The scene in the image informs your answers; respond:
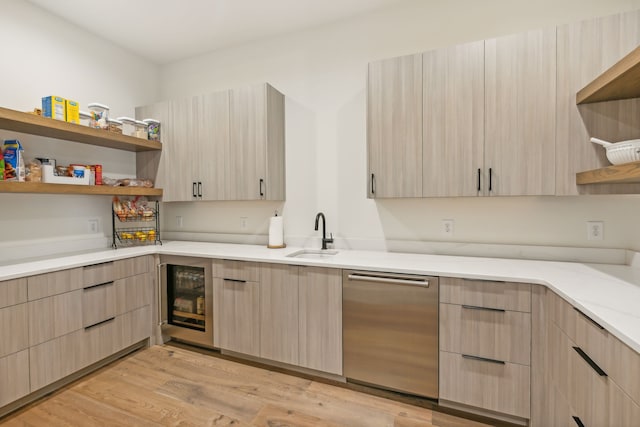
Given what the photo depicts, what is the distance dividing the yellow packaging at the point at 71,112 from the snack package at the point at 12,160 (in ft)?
1.25

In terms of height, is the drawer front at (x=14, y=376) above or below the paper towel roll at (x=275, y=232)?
below

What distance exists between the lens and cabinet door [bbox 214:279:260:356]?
233 cm

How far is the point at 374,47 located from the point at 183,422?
117 inches

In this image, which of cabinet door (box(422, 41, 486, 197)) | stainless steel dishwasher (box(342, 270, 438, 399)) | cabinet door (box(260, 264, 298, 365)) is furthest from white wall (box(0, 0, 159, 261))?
cabinet door (box(422, 41, 486, 197))

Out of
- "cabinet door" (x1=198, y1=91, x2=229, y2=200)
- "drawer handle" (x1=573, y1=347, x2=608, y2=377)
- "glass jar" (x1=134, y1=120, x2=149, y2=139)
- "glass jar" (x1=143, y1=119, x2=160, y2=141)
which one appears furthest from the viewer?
"glass jar" (x1=143, y1=119, x2=160, y2=141)

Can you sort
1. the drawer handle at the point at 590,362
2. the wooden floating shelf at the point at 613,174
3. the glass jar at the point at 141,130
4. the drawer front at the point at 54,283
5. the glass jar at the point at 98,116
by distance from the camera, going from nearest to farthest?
the drawer handle at the point at 590,362 < the wooden floating shelf at the point at 613,174 < the drawer front at the point at 54,283 < the glass jar at the point at 98,116 < the glass jar at the point at 141,130

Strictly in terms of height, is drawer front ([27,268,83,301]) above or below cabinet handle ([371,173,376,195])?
below

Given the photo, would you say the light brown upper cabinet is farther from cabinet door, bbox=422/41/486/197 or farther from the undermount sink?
cabinet door, bbox=422/41/486/197

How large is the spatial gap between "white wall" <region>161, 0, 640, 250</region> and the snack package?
145 centimetres

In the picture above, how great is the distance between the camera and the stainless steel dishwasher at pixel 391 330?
185 cm

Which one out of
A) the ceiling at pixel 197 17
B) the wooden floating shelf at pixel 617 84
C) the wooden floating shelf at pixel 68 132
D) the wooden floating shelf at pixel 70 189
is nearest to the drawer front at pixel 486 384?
the wooden floating shelf at pixel 617 84

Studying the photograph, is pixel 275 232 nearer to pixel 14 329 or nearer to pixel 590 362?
pixel 14 329

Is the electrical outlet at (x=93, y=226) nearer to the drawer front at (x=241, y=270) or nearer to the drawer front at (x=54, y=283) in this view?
the drawer front at (x=54, y=283)

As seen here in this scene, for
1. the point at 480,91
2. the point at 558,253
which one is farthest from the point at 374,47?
the point at 558,253
